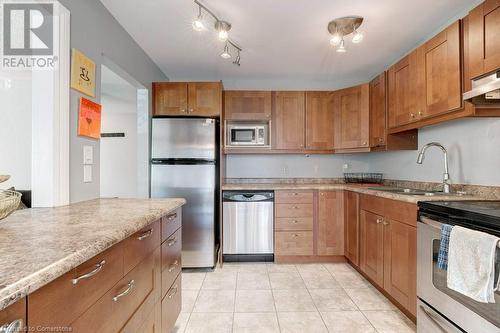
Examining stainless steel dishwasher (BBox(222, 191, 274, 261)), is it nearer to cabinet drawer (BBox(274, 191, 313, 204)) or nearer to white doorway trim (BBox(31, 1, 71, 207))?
cabinet drawer (BBox(274, 191, 313, 204))

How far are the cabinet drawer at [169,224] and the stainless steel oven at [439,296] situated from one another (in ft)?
5.22

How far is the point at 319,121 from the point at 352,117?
0.41 metres

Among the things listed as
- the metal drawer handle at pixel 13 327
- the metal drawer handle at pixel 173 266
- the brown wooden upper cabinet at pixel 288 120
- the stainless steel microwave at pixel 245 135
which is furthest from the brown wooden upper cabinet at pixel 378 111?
the metal drawer handle at pixel 13 327

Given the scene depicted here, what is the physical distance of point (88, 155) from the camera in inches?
65.5

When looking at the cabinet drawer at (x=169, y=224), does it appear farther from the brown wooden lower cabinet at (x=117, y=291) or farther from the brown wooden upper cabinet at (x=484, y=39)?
the brown wooden upper cabinet at (x=484, y=39)

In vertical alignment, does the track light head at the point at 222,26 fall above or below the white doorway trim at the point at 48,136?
above

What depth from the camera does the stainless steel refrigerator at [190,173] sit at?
109 inches

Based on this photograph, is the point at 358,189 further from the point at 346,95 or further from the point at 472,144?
the point at 346,95

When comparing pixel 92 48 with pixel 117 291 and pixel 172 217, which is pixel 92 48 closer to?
pixel 172 217

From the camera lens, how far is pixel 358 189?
8.55ft

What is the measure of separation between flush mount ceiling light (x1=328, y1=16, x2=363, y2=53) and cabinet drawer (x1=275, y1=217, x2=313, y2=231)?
1.87m

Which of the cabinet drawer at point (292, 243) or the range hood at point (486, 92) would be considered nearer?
the range hood at point (486, 92)

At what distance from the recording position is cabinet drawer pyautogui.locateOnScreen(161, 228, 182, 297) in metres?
1.45

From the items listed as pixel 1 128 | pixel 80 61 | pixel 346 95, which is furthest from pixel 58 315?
pixel 346 95
